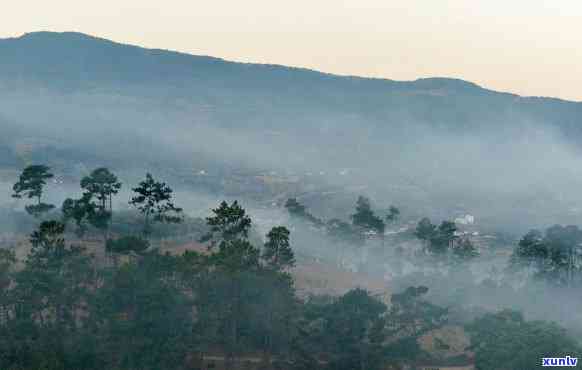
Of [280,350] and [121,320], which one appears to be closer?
[121,320]

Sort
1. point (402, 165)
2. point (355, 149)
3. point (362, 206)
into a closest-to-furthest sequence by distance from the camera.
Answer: point (362, 206), point (402, 165), point (355, 149)

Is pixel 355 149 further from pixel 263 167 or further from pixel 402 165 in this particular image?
pixel 263 167

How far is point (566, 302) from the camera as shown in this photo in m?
68.0

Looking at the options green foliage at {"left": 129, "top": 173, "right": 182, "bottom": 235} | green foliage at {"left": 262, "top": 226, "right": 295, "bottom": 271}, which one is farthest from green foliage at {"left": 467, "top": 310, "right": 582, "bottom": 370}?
green foliage at {"left": 129, "top": 173, "right": 182, "bottom": 235}

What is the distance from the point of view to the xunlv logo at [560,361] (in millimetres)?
41250

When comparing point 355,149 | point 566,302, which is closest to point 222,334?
point 566,302

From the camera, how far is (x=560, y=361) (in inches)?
1631

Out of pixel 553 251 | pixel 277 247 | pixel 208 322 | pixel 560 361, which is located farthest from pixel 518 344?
pixel 553 251

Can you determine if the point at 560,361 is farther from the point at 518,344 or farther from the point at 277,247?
Answer: the point at 277,247

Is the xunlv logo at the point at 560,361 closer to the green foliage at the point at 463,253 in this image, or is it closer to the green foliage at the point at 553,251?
the green foliage at the point at 553,251

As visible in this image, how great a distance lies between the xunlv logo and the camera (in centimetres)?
4125

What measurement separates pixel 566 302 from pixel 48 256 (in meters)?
46.5

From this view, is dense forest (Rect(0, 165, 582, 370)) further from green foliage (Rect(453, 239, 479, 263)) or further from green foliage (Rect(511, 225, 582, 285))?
green foliage (Rect(453, 239, 479, 263))

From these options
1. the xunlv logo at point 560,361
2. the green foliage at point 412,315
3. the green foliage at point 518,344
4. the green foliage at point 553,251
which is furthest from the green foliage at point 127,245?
the green foliage at point 553,251
